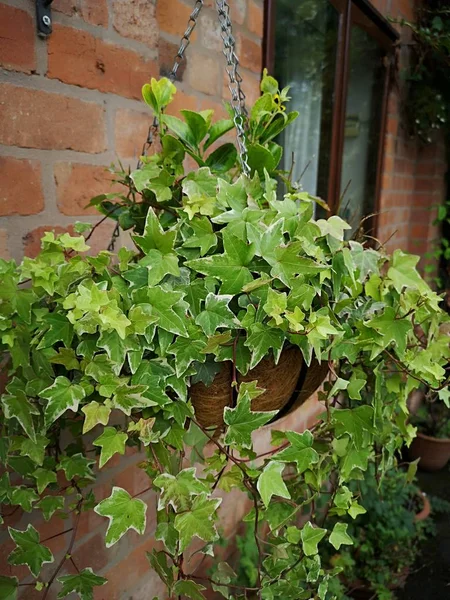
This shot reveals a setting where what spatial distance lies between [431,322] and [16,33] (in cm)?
75

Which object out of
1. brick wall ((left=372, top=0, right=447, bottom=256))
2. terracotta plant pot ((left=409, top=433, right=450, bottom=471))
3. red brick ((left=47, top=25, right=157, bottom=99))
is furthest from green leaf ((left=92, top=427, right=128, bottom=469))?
terracotta plant pot ((left=409, top=433, right=450, bottom=471))

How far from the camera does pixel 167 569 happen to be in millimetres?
656

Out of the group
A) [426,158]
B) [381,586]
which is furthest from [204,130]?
[426,158]

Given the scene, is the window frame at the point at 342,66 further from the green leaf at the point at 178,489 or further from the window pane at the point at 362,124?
the green leaf at the point at 178,489

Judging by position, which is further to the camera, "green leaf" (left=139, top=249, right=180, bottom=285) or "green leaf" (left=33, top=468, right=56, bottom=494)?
"green leaf" (left=33, top=468, right=56, bottom=494)

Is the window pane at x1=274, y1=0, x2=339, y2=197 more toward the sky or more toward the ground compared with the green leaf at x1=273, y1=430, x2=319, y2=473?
more toward the sky

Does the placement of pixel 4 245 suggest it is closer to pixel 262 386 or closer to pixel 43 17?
pixel 43 17

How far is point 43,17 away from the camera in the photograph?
0.82 metres

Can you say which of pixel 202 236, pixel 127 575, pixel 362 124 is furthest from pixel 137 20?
pixel 362 124

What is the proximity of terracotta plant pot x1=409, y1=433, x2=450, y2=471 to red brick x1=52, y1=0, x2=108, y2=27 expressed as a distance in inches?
100

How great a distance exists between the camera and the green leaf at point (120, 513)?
574 millimetres

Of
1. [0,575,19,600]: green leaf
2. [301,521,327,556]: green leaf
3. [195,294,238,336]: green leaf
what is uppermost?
[195,294,238,336]: green leaf

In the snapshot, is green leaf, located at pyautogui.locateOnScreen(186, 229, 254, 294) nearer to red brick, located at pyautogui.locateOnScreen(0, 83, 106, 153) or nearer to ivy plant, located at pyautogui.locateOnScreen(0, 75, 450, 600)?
ivy plant, located at pyautogui.locateOnScreen(0, 75, 450, 600)

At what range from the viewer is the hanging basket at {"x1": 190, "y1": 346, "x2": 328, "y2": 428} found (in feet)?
2.14
